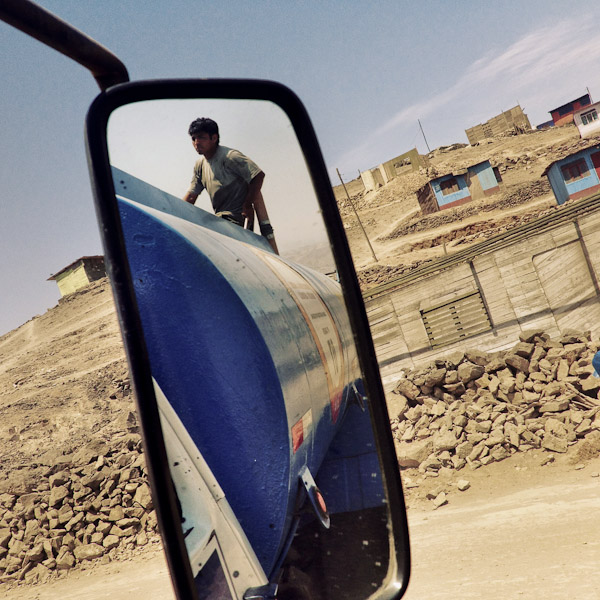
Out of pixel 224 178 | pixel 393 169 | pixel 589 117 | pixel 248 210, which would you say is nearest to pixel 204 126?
pixel 224 178

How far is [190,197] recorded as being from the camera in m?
1.30

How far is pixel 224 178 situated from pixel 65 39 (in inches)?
18.0

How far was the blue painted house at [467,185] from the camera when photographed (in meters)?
35.9

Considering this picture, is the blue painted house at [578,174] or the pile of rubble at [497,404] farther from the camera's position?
the blue painted house at [578,174]

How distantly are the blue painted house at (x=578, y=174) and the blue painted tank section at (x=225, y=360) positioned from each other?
102 feet

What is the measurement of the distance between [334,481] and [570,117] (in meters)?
60.2

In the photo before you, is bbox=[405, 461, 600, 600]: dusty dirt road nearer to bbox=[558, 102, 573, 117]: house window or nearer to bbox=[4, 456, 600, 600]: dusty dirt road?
bbox=[4, 456, 600, 600]: dusty dirt road

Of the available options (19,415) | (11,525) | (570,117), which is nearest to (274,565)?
(11,525)

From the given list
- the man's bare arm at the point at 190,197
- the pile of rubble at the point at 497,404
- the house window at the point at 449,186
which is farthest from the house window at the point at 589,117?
the man's bare arm at the point at 190,197

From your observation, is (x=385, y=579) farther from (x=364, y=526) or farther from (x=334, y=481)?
(x=334, y=481)

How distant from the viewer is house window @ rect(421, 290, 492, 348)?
13430 mm

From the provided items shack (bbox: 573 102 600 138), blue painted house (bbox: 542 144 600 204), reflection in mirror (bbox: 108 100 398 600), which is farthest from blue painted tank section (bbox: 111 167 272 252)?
shack (bbox: 573 102 600 138)

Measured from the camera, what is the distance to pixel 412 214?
40.4 m

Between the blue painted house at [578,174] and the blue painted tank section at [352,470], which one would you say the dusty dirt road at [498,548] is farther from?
the blue painted house at [578,174]
